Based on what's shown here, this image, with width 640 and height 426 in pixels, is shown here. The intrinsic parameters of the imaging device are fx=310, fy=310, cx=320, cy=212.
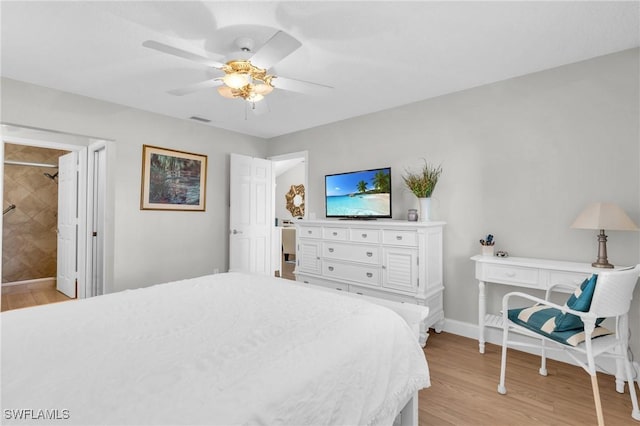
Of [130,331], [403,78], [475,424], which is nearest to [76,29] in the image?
[130,331]

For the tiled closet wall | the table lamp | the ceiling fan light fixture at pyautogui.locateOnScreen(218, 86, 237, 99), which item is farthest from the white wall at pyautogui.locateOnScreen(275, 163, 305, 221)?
the table lamp

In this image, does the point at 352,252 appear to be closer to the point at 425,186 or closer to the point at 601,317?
the point at 425,186

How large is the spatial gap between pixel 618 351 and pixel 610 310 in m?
0.47

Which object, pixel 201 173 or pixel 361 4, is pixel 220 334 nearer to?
pixel 361 4

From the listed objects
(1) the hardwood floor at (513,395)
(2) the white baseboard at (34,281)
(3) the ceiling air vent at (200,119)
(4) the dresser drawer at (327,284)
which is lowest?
(1) the hardwood floor at (513,395)

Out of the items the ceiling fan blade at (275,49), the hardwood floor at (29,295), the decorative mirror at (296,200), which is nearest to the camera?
the ceiling fan blade at (275,49)

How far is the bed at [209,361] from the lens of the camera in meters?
0.85

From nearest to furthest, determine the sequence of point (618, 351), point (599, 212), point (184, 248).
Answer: point (618, 351), point (599, 212), point (184, 248)

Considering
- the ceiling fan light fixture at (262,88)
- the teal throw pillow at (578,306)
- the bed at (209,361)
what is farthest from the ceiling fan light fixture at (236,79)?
the teal throw pillow at (578,306)

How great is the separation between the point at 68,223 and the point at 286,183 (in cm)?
509

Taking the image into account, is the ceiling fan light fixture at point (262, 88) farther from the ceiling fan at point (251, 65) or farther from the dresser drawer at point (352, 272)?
the dresser drawer at point (352, 272)

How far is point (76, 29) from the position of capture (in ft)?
6.93

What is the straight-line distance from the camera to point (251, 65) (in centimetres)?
205

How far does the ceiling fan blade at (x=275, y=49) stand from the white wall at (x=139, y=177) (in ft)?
8.23
